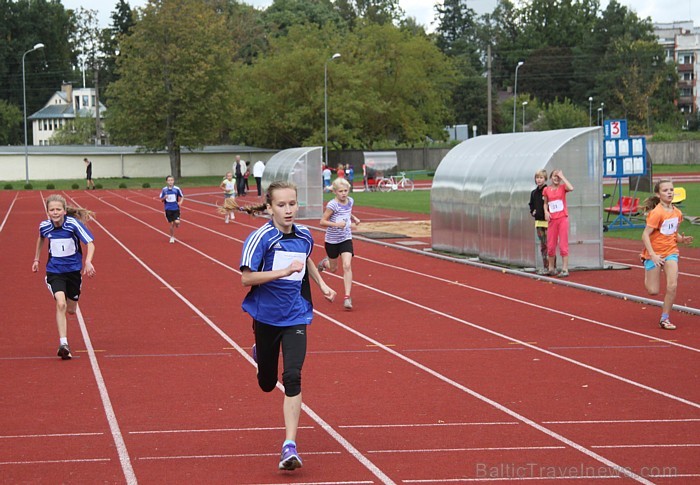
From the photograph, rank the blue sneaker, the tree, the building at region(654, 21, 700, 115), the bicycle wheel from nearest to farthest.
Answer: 1. the blue sneaker
2. the bicycle wheel
3. the tree
4. the building at region(654, 21, 700, 115)

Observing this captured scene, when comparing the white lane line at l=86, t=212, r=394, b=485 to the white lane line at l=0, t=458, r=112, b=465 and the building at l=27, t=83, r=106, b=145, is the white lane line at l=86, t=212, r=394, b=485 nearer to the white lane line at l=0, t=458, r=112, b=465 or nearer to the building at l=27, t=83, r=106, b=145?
the white lane line at l=0, t=458, r=112, b=465

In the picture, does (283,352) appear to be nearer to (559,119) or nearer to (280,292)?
(280,292)

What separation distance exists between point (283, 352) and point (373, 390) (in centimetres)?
251

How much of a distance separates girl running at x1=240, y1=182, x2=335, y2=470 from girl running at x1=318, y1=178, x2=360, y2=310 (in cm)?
715

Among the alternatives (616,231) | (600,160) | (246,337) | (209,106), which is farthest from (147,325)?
(209,106)

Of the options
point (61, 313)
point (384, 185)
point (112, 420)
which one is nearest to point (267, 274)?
point (112, 420)

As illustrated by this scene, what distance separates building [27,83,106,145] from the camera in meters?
118

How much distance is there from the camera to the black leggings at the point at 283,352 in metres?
6.50

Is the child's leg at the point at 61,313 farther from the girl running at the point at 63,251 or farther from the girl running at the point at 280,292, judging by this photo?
the girl running at the point at 280,292

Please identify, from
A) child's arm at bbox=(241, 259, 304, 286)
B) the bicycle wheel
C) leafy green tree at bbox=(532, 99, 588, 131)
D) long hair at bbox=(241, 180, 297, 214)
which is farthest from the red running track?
leafy green tree at bbox=(532, 99, 588, 131)

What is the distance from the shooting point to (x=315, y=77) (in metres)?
73.9

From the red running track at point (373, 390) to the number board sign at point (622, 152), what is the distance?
11383mm

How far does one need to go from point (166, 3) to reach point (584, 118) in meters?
46.6

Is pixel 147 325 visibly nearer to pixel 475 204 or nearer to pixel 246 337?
pixel 246 337
